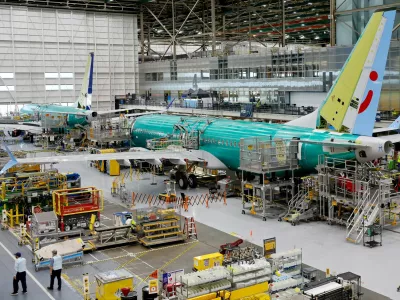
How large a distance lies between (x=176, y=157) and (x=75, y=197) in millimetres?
10247

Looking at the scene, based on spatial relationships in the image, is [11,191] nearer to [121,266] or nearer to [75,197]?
[75,197]

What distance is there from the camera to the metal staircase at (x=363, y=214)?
24.8 meters

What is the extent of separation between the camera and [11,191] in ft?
96.7

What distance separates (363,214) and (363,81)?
21.8 ft

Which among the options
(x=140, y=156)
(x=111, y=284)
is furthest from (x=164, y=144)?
(x=111, y=284)

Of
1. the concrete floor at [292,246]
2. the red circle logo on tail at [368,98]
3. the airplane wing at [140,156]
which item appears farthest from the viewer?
the airplane wing at [140,156]

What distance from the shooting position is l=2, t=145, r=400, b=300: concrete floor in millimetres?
20656

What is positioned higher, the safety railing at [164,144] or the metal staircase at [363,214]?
the safety railing at [164,144]

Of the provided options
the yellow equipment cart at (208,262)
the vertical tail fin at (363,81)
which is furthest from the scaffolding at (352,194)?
the yellow equipment cart at (208,262)

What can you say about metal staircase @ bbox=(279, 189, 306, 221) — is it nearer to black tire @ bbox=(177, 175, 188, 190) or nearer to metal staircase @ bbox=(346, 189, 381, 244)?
metal staircase @ bbox=(346, 189, 381, 244)

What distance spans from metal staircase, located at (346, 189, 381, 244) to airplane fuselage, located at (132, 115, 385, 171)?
82.1 inches

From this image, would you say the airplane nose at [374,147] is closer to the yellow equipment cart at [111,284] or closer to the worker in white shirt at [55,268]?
the yellow equipment cart at [111,284]

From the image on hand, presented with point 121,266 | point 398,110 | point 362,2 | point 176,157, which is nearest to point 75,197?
point 121,266

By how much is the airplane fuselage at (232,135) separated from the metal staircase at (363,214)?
6.84ft
